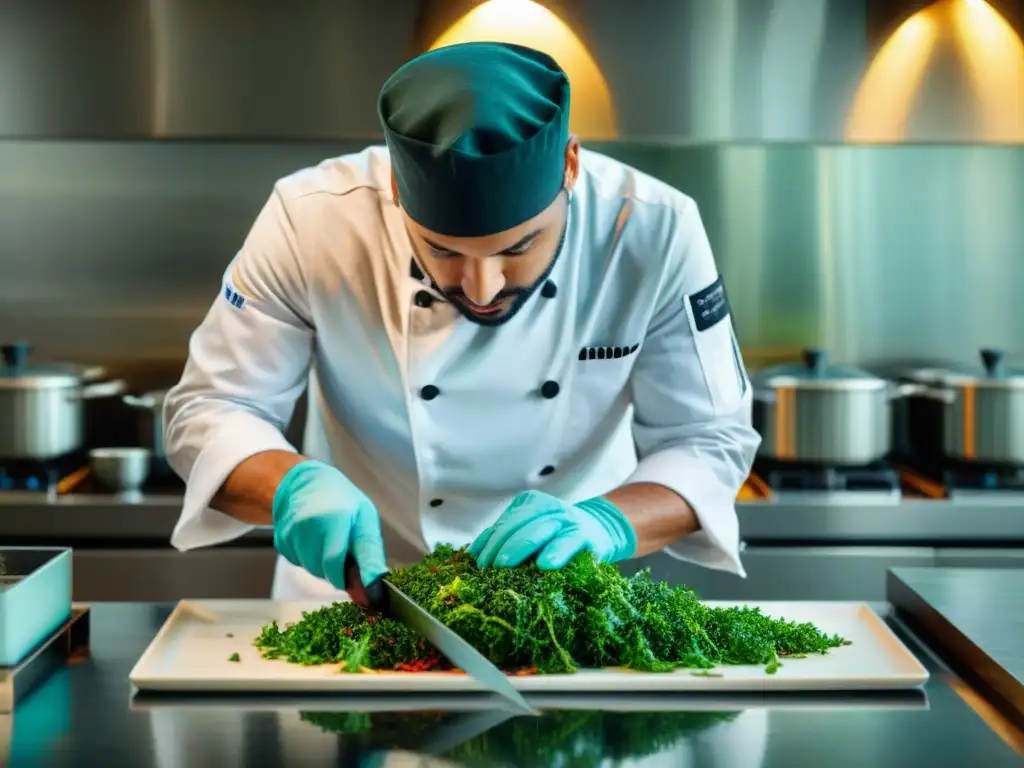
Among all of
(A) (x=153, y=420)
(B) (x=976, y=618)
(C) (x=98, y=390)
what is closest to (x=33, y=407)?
(C) (x=98, y=390)

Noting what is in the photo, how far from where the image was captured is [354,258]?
6.83 ft

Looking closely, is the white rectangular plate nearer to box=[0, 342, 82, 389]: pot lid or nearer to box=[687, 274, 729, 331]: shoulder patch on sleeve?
box=[687, 274, 729, 331]: shoulder patch on sleeve

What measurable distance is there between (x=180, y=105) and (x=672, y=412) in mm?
2033

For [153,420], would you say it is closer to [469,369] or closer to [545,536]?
[469,369]

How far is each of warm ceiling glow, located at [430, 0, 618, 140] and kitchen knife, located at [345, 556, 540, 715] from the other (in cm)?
208

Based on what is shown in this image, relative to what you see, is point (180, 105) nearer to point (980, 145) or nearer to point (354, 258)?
point (354, 258)

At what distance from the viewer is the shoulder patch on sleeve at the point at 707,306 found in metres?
2.10

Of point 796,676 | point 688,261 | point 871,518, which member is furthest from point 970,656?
point 871,518

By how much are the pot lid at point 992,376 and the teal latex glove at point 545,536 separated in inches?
74.7

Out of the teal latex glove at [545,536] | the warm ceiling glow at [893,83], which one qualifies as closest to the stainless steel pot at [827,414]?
the warm ceiling glow at [893,83]

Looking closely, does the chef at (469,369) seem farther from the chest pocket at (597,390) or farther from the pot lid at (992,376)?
the pot lid at (992,376)

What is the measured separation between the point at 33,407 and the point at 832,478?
2254mm

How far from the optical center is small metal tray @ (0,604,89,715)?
1.43 metres

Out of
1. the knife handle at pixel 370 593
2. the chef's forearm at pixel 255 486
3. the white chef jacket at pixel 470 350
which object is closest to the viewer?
the knife handle at pixel 370 593
